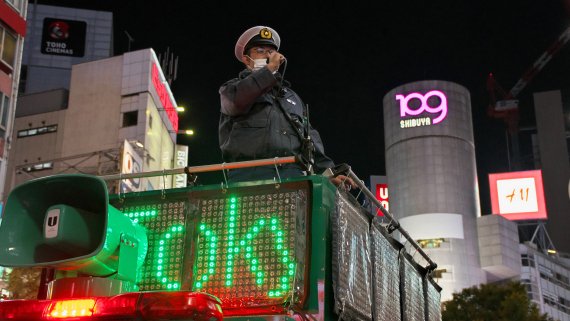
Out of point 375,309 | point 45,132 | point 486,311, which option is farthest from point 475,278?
point 375,309

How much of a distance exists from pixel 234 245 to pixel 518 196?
8536 centimetres

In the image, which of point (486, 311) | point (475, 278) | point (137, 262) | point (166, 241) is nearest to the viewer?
point (137, 262)

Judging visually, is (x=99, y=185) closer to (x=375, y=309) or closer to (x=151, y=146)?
(x=375, y=309)

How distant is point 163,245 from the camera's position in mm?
4613

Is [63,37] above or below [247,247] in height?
above

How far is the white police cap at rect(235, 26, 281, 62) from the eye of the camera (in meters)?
5.57

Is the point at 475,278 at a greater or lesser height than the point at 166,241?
greater

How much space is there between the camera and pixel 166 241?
4.62 m

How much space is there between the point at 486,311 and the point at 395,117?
147 feet

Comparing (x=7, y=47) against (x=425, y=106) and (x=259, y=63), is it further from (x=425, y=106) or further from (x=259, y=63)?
(x=425, y=106)

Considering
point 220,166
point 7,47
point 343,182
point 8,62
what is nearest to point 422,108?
point 8,62

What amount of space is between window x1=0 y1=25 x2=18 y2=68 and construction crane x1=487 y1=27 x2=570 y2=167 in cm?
11601

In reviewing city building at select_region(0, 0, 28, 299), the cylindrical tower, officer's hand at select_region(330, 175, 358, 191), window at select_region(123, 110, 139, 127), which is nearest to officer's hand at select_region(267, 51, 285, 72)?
officer's hand at select_region(330, 175, 358, 191)

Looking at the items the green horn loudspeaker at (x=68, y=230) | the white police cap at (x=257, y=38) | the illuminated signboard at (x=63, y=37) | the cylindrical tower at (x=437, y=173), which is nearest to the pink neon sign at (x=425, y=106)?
the cylindrical tower at (x=437, y=173)
